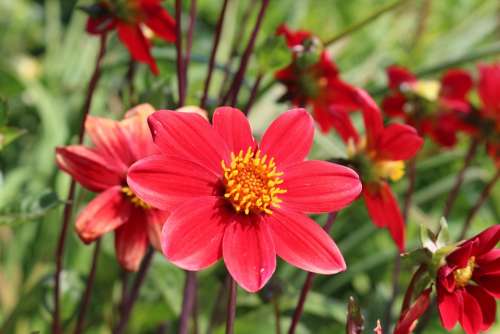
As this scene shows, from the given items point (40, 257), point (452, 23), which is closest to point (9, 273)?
point (40, 257)

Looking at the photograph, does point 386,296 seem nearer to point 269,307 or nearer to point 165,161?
point 269,307

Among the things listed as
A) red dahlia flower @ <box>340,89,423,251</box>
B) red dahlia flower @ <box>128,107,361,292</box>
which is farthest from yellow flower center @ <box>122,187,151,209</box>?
red dahlia flower @ <box>340,89,423,251</box>

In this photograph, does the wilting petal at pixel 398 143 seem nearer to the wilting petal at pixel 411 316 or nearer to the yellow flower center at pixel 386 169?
the yellow flower center at pixel 386 169

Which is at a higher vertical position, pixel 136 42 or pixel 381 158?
pixel 136 42

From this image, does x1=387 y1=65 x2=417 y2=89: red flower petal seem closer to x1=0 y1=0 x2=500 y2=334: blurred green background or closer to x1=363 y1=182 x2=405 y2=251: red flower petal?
x1=0 y1=0 x2=500 y2=334: blurred green background

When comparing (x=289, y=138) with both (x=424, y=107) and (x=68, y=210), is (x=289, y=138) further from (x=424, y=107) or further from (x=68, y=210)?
(x=424, y=107)

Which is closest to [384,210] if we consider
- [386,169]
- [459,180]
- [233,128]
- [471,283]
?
[386,169]
